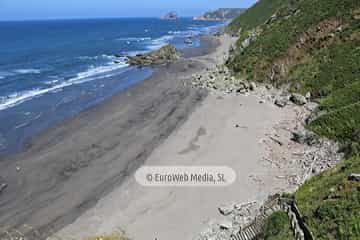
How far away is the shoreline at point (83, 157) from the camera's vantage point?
78.7ft

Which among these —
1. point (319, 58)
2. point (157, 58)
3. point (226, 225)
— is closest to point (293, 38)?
point (319, 58)

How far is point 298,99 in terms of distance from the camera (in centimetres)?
4000

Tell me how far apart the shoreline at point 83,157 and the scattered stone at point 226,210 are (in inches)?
319

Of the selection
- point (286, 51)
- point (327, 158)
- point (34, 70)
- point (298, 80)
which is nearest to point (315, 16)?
point (286, 51)

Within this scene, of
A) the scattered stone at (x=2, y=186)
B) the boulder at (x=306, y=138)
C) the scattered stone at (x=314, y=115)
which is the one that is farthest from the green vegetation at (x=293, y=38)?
the scattered stone at (x=2, y=186)

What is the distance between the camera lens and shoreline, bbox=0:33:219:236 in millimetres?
23984

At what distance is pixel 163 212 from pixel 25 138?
19590 mm

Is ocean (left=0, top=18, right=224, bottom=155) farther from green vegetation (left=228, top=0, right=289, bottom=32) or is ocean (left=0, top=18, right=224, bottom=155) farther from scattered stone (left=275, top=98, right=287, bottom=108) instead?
green vegetation (left=228, top=0, right=289, bottom=32)

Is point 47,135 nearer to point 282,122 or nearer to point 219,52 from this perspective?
point 282,122

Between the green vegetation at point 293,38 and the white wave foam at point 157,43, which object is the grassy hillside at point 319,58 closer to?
the green vegetation at point 293,38

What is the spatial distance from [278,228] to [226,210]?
5.25 metres

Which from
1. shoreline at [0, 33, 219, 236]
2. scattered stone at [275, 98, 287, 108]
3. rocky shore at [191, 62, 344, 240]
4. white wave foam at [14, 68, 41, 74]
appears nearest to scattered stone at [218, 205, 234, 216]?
rocky shore at [191, 62, 344, 240]

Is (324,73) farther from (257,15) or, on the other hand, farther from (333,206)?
(257,15)

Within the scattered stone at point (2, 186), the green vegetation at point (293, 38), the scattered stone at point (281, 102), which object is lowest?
the scattered stone at point (2, 186)
